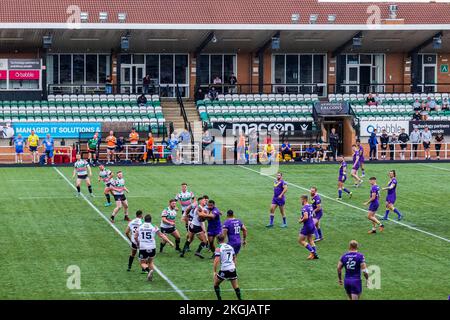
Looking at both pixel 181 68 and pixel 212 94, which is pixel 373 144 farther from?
pixel 181 68

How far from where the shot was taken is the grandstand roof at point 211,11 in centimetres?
6119

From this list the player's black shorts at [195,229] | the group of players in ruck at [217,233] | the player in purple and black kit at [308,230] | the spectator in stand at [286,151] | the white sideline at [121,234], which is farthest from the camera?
the spectator in stand at [286,151]

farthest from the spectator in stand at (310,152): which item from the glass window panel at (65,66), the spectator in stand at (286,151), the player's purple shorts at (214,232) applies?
the player's purple shorts at (214,232)

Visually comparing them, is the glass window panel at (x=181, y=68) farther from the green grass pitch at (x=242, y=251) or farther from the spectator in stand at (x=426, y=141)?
the green grass pitch at (x=242, y=251)

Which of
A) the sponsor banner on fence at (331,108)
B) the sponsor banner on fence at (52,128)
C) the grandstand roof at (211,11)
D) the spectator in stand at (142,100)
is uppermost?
the grandstand roof at (211,11)

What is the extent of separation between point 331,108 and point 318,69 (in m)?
8.12

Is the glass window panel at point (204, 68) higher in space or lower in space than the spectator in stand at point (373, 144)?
higher

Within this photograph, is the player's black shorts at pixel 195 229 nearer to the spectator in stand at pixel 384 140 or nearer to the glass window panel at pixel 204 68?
the spectator in stand at pixel 384 140

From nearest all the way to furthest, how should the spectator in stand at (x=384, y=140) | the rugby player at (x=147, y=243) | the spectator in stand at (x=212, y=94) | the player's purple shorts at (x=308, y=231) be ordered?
the rugby player at (x=147, y=243)
the player's purple shorts at (x=308, y=231)
the spectator in stand at (x=384, y=140)
the spectator in stand at (x=212, y=94)

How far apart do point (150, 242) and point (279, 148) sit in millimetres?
33449

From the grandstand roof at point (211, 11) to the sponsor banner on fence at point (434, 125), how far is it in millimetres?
7792

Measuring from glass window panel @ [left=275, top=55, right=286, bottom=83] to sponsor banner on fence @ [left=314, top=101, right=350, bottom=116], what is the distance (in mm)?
7428

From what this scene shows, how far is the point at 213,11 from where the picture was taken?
64.0 meters

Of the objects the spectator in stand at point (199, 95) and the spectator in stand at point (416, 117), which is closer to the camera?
the spectator in stand at point (416, 117)
